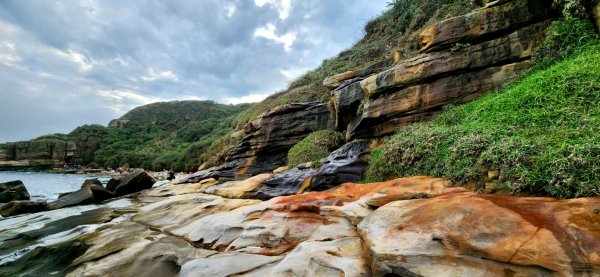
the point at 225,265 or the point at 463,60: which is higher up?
the point at 463,60

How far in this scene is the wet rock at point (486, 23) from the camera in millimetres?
9289

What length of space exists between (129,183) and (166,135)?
62.6 metres

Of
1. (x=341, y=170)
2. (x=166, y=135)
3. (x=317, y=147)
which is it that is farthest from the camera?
(x=166, y=135)

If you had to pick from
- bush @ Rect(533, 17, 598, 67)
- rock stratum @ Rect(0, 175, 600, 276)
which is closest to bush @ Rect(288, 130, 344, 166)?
rock stratum @ Rect(0, 175, 600, 276)

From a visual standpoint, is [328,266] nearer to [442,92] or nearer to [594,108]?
[594,108]

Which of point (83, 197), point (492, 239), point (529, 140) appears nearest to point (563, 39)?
point (529, 140)

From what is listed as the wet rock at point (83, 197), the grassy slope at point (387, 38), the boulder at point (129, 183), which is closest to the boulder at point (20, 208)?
the wet rock at point (83, 197)

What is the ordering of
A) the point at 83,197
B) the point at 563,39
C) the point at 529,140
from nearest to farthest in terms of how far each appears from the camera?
the point at 529,140, the point at 563,39, the point at 83,197

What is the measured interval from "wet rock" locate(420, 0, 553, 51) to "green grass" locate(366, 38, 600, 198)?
181 cm

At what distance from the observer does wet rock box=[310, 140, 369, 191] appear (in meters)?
10.2

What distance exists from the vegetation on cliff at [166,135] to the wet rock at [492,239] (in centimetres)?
4103

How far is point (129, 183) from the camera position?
19.0 meters

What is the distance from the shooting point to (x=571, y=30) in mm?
8156

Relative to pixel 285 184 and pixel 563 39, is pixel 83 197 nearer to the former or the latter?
pixel 285 184
